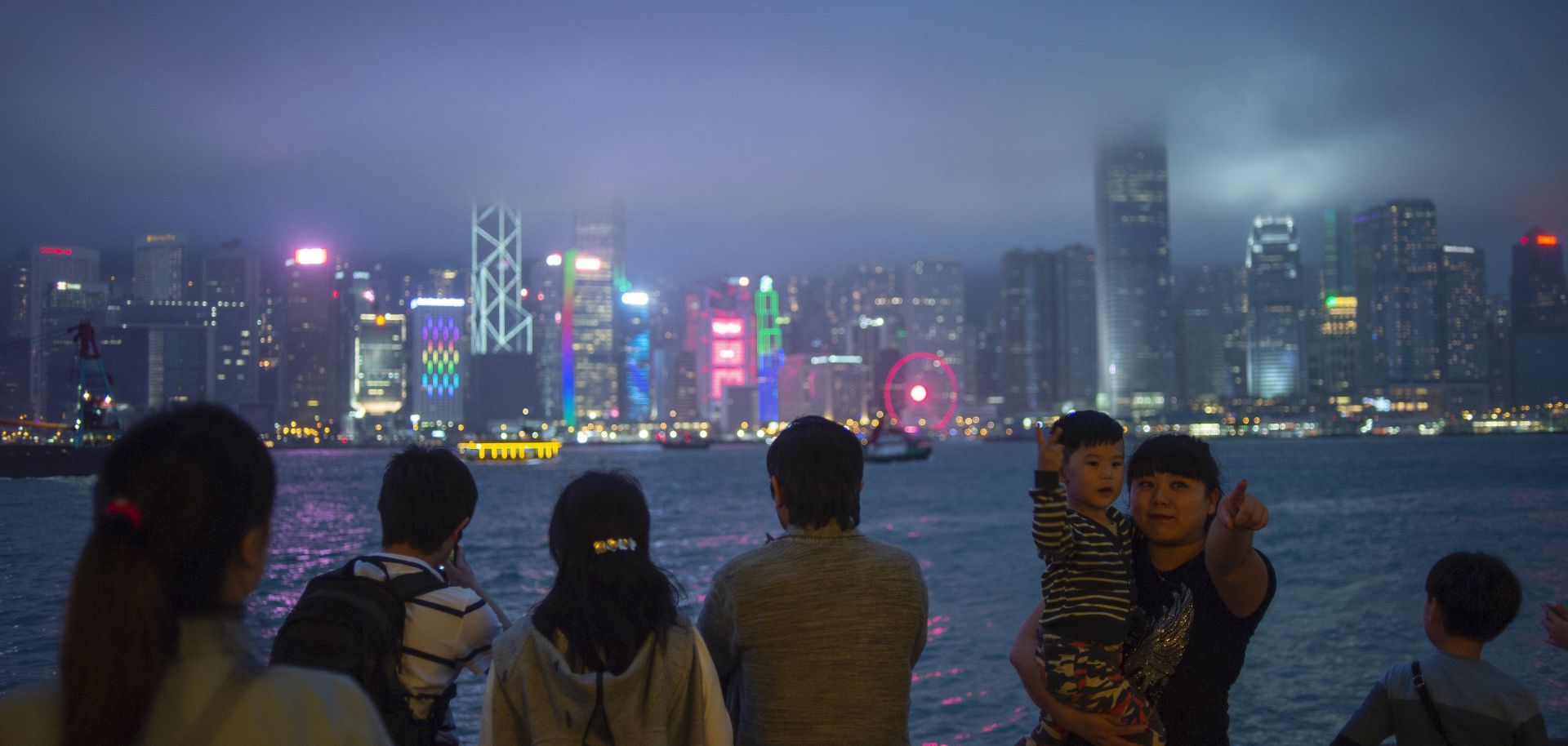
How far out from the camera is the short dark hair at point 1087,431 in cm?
330

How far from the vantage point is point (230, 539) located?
1489 mm

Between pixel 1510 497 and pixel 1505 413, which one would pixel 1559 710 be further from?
pixel 1505 413

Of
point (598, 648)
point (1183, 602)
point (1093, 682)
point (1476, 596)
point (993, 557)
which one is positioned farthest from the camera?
point (993, 557)

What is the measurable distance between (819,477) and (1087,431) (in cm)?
85

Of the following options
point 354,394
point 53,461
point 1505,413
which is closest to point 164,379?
point 53,461

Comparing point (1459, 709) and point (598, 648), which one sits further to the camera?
point (1459, 709)

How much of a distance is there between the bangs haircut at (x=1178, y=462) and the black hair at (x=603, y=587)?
155cm

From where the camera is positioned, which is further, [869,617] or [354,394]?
[354,394]

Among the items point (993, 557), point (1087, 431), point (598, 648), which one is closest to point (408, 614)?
point (598, 648)

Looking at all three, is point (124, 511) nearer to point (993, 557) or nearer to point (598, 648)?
point (598, 648)

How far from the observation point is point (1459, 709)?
3285 millimetres

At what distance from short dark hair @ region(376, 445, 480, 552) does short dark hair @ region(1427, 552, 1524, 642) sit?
9.69 ft

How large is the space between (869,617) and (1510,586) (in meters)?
1.96

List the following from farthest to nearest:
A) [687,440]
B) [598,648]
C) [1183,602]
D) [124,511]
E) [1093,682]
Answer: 1. [687,440]
2. [1183,602]
3. [1093,682]
4. [598,648]
5. [124,511]
